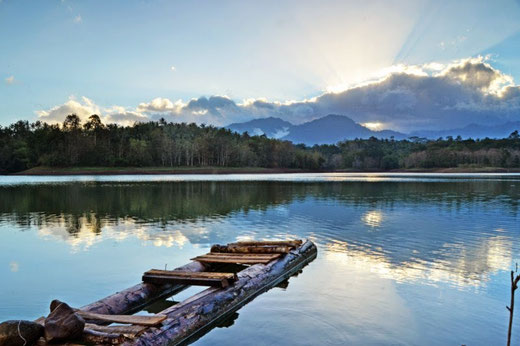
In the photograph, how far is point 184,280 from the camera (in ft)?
26.8

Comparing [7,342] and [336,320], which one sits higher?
[7,342]

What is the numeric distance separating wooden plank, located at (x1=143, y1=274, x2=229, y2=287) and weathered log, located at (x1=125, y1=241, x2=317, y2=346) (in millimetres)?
142

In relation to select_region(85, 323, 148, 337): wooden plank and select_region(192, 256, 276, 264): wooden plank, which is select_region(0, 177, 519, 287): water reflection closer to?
select_region(192, 256, 276, 264): wooden plank

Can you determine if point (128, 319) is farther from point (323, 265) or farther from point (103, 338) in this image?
point (323, 265)

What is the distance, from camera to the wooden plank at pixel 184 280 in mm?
7969

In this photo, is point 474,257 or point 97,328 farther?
point 474,257

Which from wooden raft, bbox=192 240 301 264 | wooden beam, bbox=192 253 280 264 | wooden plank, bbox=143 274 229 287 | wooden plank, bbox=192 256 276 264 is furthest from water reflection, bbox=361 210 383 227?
wooden plank, bbox=143 274 229 287

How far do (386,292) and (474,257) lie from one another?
15.5ft

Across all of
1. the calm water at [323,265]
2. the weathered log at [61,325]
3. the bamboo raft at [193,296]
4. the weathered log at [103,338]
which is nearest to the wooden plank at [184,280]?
the bamboo raft at [193,296]

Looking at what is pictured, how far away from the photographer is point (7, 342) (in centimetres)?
510

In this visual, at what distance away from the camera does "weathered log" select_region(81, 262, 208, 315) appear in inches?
269

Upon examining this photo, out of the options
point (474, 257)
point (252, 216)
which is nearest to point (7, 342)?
point (474, 257)

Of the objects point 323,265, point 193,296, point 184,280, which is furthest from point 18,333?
point 323,265

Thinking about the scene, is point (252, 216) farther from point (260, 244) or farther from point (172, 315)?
point (172, 315)
